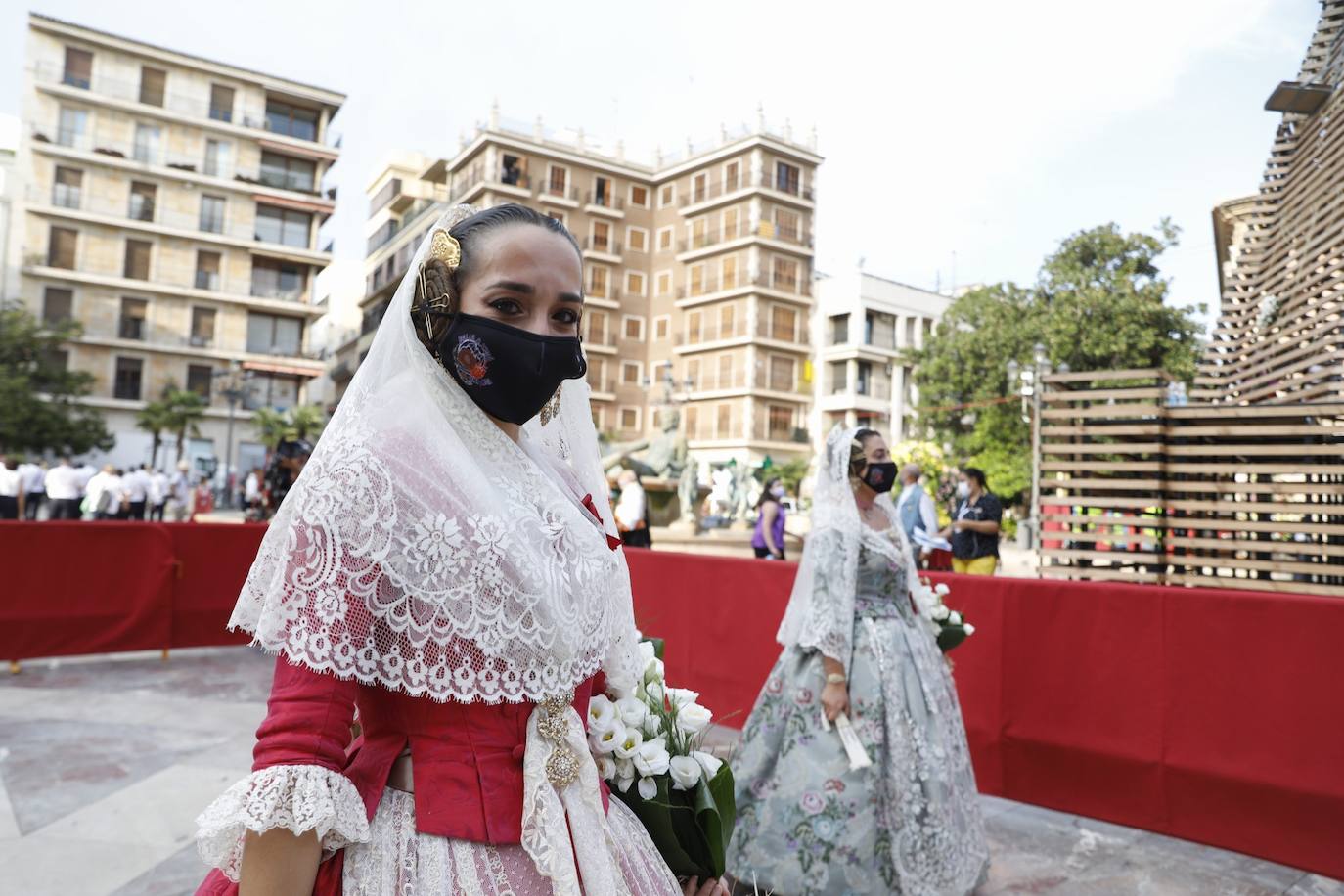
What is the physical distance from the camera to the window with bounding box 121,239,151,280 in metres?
37.3

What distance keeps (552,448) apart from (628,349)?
42.5 meters

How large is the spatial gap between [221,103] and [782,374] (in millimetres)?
28025

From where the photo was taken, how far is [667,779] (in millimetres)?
1459

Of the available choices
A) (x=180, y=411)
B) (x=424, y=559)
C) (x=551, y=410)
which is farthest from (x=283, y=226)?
(x=424, y=559)

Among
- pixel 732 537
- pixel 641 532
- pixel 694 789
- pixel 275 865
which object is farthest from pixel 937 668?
pixel 732 537

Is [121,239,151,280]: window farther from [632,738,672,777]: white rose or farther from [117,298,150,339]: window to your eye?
[632,738,672,777]: white rose

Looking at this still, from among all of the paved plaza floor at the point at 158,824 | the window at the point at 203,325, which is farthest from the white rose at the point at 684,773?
the window at the point at 203,325

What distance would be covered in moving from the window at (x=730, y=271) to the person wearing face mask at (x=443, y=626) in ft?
132

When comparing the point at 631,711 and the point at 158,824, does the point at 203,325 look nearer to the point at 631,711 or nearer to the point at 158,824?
the point at 158,824

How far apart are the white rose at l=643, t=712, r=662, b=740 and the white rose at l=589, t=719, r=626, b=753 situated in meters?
0.08

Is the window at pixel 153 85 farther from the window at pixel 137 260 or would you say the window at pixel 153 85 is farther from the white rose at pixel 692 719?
the white rose at pixel 692 719

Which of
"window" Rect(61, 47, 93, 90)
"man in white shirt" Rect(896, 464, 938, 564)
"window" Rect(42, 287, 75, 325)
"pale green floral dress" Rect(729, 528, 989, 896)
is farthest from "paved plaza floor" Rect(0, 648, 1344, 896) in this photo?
"window" Rect(61, 47, 93, 90)

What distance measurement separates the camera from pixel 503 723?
1175mm

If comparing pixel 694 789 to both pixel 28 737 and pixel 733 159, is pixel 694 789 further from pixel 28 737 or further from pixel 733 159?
pixel 733 159
